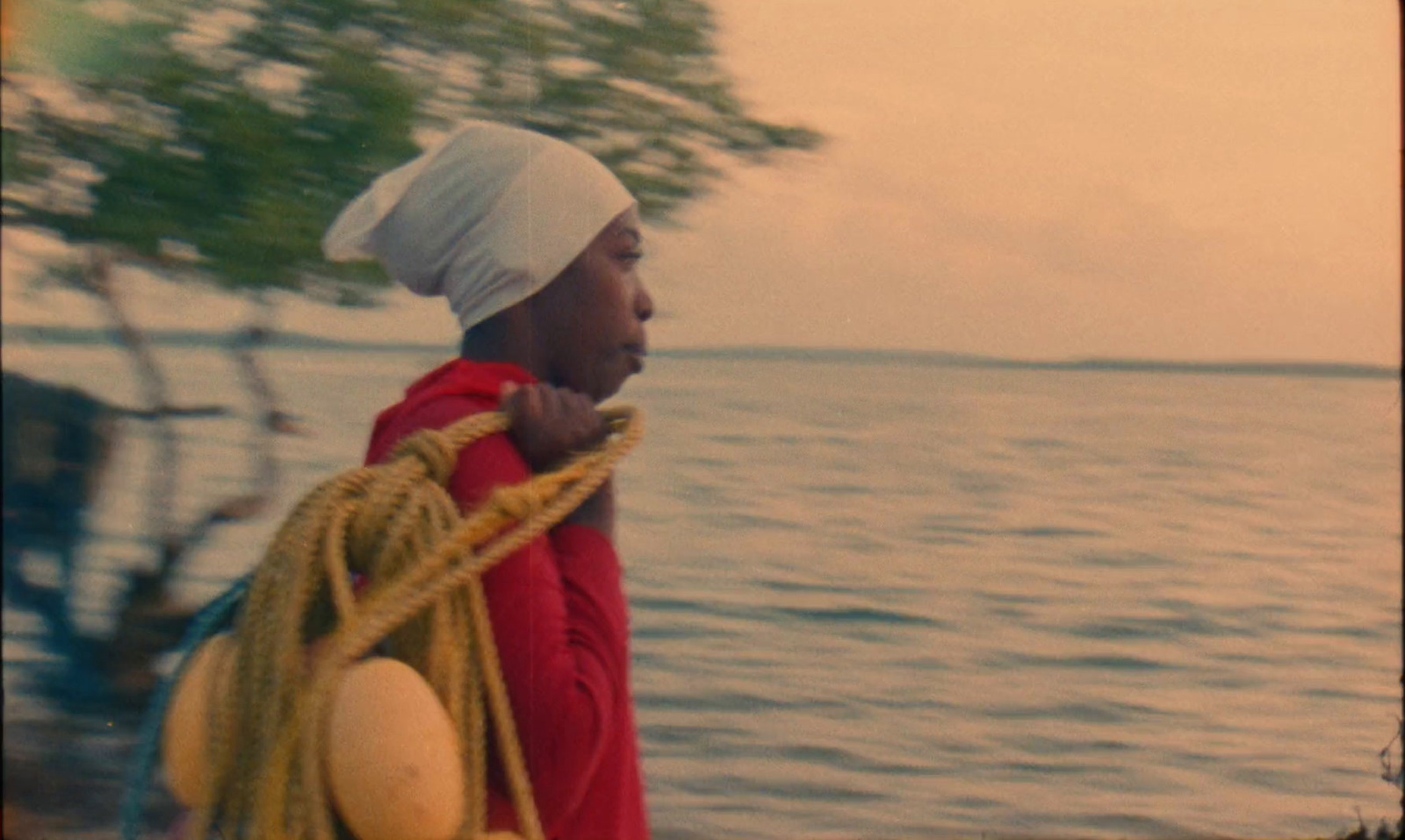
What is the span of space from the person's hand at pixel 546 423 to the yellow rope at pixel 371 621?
5 cm

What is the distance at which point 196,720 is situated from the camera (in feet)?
5.92

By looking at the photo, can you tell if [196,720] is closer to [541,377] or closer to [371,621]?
[371,621]

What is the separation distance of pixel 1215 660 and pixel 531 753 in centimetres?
132

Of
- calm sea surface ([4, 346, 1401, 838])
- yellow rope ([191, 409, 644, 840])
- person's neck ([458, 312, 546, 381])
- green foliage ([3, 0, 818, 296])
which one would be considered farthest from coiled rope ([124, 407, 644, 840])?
green foliage ([3, 0, 818, 296])

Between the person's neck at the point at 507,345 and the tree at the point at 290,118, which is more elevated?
the tree at the point at 290,118

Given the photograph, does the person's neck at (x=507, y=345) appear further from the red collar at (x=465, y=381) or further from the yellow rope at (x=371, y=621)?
the yellow rope at (x=371, y=621)

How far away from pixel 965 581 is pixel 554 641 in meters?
1.01

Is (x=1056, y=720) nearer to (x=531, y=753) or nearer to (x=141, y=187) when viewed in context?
(x=531, y=753)

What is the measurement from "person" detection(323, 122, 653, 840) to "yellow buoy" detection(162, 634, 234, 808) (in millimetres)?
287

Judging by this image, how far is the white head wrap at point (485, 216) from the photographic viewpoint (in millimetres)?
1927

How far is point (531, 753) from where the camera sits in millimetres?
1802

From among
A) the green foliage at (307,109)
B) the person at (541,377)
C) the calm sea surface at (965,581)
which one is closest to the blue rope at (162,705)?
the person at (541,377)

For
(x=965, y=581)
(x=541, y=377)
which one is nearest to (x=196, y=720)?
(x=541, y=377)

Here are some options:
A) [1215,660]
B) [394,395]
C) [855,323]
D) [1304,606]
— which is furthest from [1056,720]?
[394,395]
